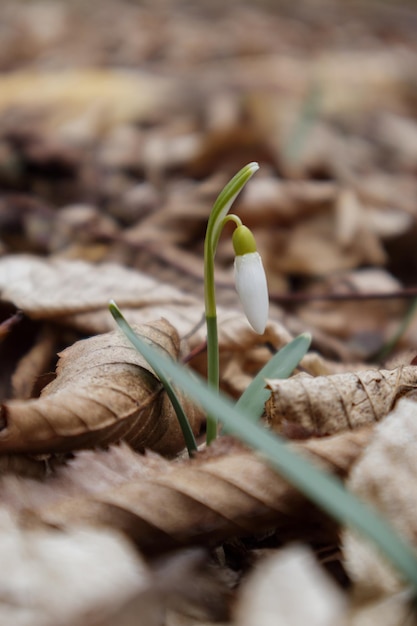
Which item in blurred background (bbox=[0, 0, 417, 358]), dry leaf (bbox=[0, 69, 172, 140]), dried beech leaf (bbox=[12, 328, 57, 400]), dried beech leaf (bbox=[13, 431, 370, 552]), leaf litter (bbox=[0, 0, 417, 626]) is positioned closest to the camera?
leaf litter (bbox=[0, 0, 417, 626])

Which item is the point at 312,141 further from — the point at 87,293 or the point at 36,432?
the point at 36,432

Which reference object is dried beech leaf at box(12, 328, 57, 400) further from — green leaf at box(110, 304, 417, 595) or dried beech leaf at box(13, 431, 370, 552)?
green leaf at box(110, 304, 417, 595)

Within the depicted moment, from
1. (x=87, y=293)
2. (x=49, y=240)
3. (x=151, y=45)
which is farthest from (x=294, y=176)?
(x=151, y=45)

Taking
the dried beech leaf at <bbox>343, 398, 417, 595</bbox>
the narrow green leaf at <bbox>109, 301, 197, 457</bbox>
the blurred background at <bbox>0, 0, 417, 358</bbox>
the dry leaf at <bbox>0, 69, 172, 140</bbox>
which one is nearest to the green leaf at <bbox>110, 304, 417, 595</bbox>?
the dried beech leaf at <bbox>343, 398, 417, 595</bbox>

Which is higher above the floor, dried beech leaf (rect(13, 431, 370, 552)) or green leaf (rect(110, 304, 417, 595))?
green leaf (rect(110, 304, 417, 595))

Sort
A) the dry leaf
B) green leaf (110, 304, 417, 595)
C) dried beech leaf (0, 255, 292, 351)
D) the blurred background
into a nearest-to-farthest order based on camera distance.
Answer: green leaf (110, 304, 417, 595)
dried beech leaf (0, 255, 292, 351)
the blurred background
the dry leaf

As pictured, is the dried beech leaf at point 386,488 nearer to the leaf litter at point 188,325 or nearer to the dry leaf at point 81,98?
the leaf litter at point 188,325
